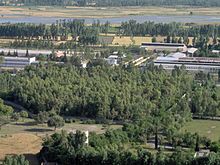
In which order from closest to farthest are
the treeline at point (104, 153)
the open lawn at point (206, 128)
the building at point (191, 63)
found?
1. the treeline at point (104, 153)
2. the open lawn at point (206, 128)
3. the building at point (191, 63)

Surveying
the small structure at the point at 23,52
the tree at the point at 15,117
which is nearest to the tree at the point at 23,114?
the tree at the point at 15,117

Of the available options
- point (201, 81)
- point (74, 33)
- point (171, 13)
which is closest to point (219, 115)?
point (201, 81)

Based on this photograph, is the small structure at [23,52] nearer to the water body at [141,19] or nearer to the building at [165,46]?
the building at [165,46]

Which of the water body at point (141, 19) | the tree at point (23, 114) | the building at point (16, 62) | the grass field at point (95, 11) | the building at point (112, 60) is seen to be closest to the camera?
the tree at point (23, 114)

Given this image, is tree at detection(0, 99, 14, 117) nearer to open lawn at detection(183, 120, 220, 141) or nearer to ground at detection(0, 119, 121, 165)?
ground at detection(0, 119, 121, 165)

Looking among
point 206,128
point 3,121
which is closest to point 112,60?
point 3,121

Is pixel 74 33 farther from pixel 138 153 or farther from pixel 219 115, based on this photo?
pixel 138 153
